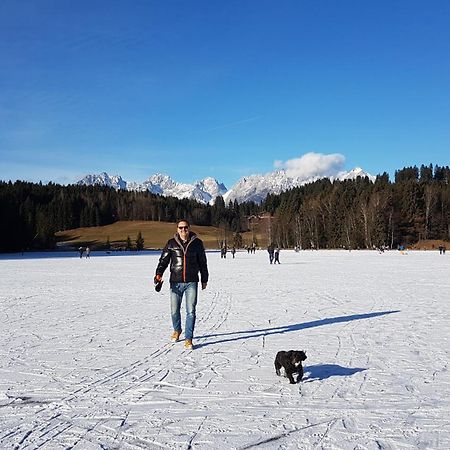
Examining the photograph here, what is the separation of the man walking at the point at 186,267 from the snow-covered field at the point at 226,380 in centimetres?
76

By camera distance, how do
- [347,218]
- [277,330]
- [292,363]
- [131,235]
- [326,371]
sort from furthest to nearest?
[131,235] < [347,218] < [277,330] < [326,371] < [292,363]

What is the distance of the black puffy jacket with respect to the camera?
8164mm

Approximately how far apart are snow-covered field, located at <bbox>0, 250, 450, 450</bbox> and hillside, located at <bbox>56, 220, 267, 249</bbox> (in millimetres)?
111523

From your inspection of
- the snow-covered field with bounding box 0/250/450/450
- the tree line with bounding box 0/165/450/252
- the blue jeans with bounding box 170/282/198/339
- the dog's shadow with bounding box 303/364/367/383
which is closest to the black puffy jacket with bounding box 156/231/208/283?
the blue jeans with bounding box 170/282/198/339

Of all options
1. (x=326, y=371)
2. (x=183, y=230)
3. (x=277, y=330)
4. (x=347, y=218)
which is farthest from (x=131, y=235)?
(x=326, y=371)

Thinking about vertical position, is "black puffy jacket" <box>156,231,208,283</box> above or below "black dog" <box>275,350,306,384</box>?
above

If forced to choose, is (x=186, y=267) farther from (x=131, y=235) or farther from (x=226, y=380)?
(x=131, y=235)

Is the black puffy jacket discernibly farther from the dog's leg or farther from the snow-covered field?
the dog's leg

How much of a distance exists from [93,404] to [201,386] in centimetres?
137

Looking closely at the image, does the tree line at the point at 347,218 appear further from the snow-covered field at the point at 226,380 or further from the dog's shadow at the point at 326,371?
the dog's shadow at the point at 326,371

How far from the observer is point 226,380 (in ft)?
20.0

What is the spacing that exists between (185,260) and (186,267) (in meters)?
0.13

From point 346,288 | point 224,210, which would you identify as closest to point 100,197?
point 224,210

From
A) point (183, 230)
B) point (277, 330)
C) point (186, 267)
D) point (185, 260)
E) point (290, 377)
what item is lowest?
point (277, 330)
